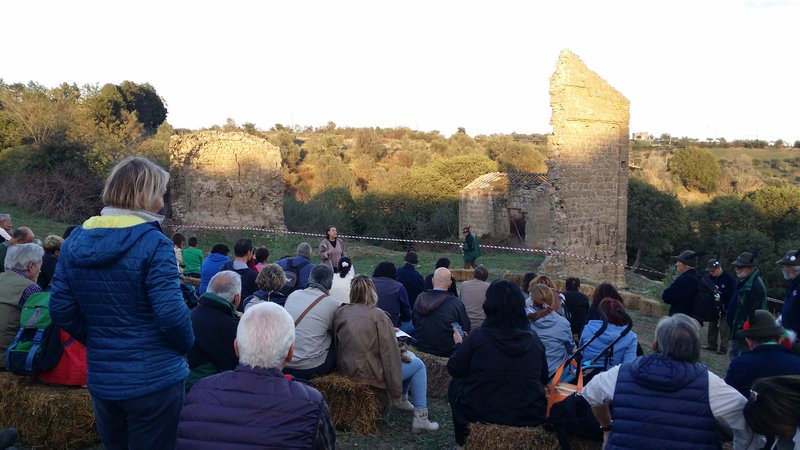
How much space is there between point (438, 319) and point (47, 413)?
3.48 m

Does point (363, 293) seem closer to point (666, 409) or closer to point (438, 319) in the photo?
point (438, 319)

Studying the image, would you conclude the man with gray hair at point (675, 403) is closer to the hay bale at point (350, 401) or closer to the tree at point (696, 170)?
the hay bale at point (350, 401)

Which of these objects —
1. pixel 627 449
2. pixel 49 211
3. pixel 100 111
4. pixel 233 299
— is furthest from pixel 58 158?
pixel 627 449

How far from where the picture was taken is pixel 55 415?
4.71 m

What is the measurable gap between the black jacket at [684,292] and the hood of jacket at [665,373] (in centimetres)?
547

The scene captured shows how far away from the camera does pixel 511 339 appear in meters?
4.47

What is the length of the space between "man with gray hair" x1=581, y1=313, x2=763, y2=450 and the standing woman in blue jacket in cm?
241

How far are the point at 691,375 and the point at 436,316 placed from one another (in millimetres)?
3196

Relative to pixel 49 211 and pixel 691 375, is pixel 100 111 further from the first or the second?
pixel 691 375

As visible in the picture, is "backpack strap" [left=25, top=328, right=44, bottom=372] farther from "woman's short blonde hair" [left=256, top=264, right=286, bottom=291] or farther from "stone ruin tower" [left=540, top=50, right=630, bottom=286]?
"stone ruin tower" [left=540, top=50, right=630, bottom=286]

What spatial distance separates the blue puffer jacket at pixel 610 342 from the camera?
5.07 m

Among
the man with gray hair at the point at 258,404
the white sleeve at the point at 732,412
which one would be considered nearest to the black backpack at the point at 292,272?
the man with gray hair at the point at 258,404

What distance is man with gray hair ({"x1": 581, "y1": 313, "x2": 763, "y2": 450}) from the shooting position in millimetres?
3520

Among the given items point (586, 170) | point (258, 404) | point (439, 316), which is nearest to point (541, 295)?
point (439, 316)
